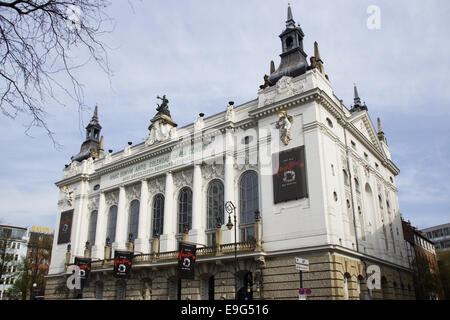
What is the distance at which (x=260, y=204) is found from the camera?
3278 centimetres

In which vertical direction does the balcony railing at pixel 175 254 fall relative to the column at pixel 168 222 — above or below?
below

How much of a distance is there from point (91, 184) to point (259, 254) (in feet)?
97.9

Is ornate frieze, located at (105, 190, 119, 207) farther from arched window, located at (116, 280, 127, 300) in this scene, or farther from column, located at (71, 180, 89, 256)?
arched window, located at (116, 280, 127, 300)

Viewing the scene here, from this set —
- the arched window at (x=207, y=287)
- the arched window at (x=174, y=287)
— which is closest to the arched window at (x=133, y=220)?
the arched window at (x=174, y=287)

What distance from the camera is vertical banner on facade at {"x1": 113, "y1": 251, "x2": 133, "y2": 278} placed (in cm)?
3591

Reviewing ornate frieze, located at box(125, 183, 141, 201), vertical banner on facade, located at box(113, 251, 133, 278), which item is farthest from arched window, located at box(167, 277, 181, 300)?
ornate frieze, located at box(125, 183, 141, 201)

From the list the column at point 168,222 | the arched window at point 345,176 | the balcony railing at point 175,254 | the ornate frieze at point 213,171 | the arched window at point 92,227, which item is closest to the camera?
the balcony railing at point 175,254

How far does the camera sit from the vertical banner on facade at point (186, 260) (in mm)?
29828

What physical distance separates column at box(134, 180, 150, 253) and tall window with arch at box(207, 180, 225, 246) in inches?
332

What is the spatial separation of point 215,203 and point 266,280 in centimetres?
964

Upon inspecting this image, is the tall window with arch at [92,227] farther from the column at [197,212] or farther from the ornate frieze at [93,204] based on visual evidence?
the column at [197,212]

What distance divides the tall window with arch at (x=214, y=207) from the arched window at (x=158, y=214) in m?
6.54
